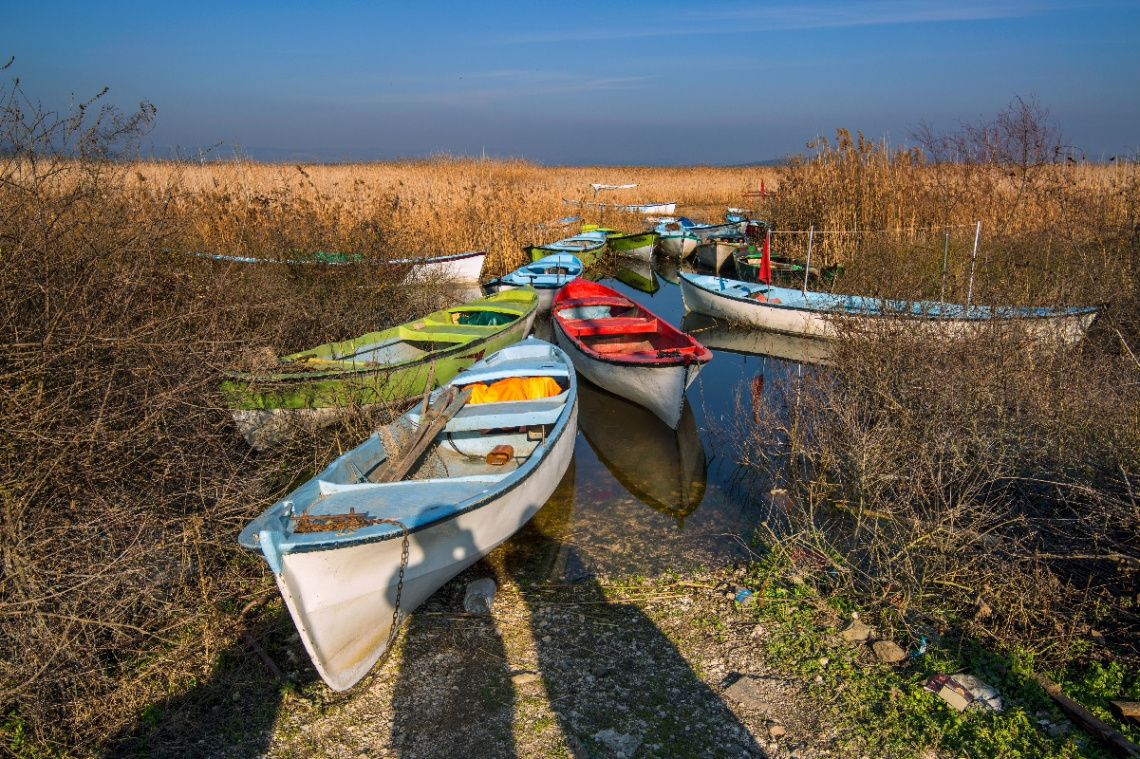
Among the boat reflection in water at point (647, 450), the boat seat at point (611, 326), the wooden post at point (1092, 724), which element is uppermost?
the boat seat at point (611, 326)

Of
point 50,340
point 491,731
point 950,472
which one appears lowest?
point 491,731

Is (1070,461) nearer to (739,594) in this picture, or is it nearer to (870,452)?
(870,452)

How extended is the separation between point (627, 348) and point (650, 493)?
3.37m

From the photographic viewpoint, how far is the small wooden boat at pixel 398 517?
3602 millimetres

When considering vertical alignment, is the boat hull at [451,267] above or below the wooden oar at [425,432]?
above

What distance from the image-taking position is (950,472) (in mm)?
5090

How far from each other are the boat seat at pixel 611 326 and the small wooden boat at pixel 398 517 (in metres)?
3.41

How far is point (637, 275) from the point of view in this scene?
21.3 metres

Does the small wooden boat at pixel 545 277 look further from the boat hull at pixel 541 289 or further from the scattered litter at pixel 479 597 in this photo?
the scattered litter at pixel 479 597

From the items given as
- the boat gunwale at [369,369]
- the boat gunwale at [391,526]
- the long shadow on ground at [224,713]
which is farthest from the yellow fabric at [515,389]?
the long shadow on ground at [224,713]

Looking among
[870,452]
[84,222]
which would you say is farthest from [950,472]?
[84,222]

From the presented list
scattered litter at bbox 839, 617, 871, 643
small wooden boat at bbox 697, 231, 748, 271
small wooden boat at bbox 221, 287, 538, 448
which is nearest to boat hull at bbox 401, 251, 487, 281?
small wooden boat at bbox 221, 287, 538, 448

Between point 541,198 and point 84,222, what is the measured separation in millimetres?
19885

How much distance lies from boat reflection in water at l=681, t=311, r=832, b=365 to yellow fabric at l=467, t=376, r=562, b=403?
18.2 feet
